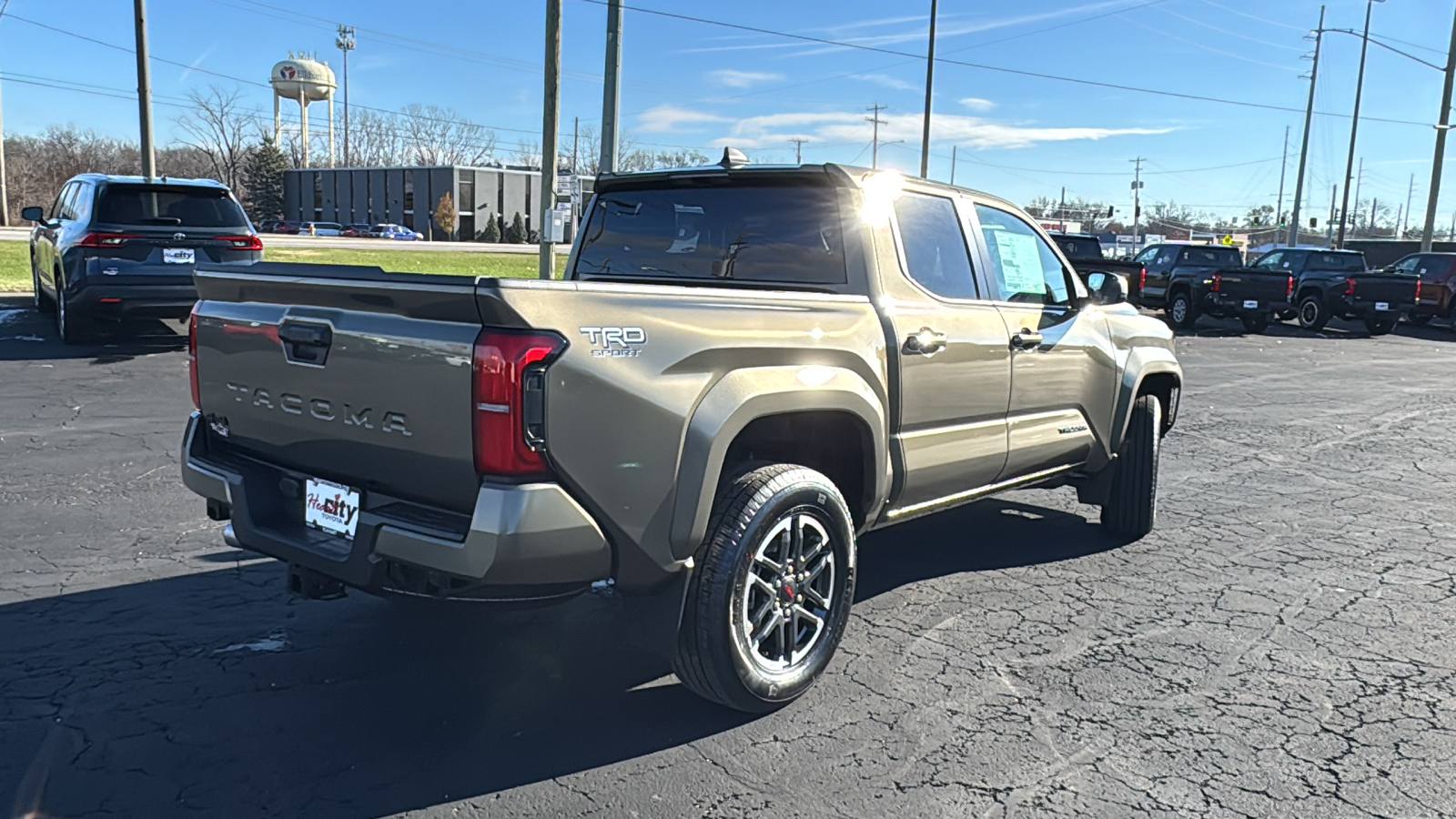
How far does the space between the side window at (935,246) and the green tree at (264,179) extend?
9617cm

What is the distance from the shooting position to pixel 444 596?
2977mm

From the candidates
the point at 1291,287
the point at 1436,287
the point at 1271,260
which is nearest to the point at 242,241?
the point at 1291,287

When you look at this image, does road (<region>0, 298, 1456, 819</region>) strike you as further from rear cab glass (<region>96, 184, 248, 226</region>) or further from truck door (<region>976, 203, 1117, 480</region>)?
rear cab glass (<region>96, 184, 248, 226</region>)

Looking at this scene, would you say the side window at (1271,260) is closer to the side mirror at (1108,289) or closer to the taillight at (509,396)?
the side mirror at (1108,289)

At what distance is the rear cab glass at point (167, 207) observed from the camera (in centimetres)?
1070

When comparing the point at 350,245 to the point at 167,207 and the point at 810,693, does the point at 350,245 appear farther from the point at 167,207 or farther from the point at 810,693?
the point at 810,693

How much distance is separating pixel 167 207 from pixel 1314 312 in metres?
22.2

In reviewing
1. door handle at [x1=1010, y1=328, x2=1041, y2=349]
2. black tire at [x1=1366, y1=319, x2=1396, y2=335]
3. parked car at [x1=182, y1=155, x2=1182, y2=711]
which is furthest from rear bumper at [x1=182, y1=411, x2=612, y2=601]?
black tire at [x1=1366, y1=319, x2=1396, y2=335]

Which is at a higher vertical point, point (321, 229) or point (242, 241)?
point (321, 229)

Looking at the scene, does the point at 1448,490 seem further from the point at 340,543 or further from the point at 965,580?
the point at 340,543


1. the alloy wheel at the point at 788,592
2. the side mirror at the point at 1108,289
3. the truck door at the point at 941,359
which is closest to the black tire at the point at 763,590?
the alloy wheel at the point at 788,592

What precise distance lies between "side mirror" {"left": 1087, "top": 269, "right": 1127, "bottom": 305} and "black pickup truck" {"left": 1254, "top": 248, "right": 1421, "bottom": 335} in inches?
697

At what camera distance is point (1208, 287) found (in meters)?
21.6

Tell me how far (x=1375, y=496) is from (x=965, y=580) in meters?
3.82
